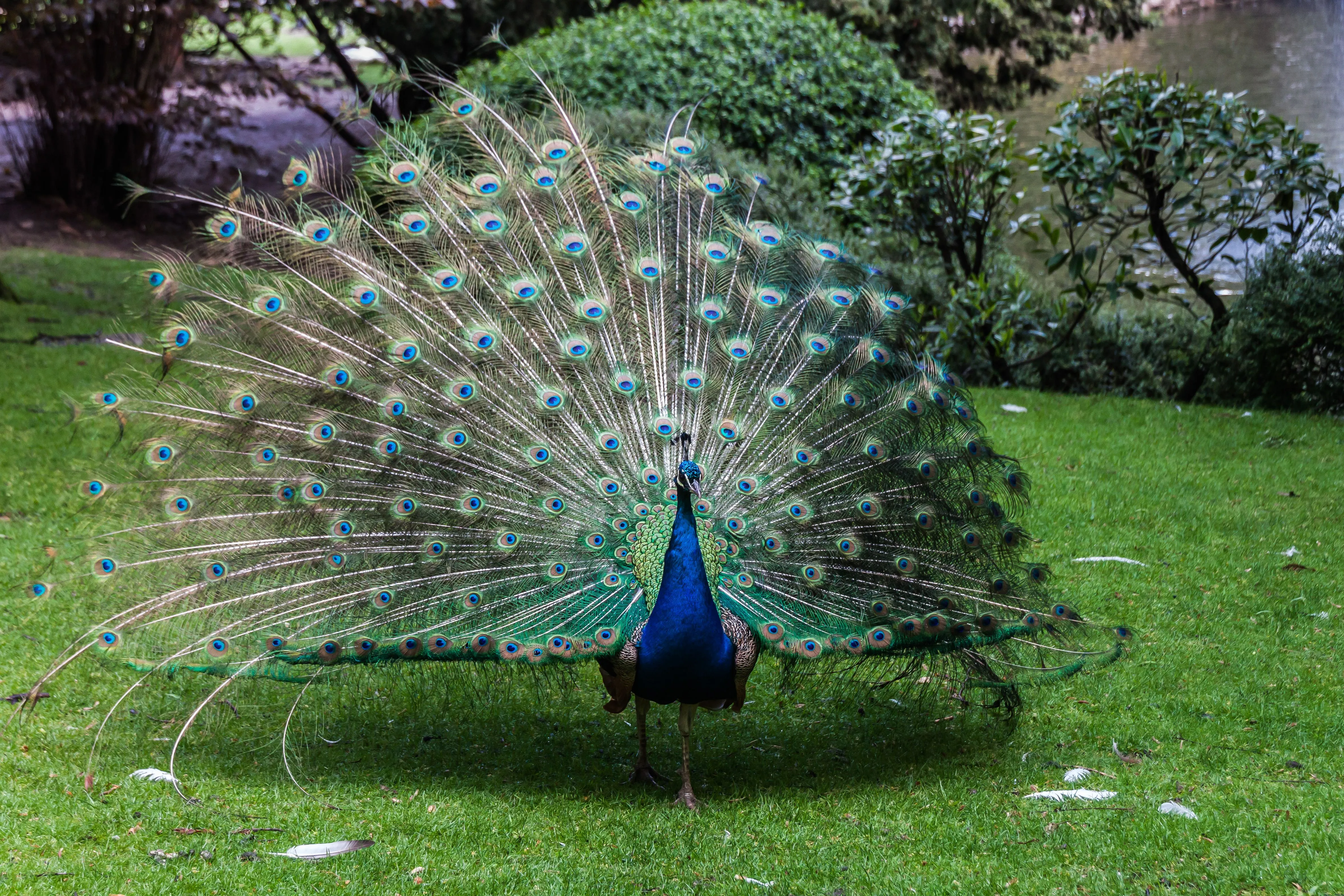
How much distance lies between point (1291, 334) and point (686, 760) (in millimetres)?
6379

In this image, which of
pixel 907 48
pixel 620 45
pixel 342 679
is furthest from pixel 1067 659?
pixel 907 48

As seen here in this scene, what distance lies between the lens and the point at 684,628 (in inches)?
Answer: 164

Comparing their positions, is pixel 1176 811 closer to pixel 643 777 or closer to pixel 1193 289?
pixel 643 777

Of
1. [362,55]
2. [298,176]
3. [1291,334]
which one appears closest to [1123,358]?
[1291,334]

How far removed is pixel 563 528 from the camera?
4605 millimetres

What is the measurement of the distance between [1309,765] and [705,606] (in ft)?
7.65

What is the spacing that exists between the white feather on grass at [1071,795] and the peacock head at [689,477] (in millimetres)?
1679

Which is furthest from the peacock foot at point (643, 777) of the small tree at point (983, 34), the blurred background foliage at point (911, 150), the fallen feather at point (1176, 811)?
the small tree at point (983, 34)

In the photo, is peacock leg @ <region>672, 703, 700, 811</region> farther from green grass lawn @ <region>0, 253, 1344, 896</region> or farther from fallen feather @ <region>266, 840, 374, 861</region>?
fallen feather @ <region>266, 840, 374, 861</region>

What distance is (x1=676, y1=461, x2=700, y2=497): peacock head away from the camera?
4.09m

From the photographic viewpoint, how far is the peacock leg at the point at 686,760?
4496mm

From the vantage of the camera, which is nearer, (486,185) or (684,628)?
(684,628)

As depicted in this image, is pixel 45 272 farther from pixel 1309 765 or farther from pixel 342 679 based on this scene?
pixel 1309 765

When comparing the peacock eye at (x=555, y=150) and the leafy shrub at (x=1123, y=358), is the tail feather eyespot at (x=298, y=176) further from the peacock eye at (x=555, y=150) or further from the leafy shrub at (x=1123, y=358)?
the leafy shrub at (x=1123, y=358)
